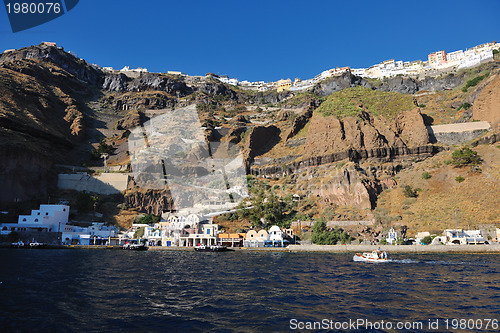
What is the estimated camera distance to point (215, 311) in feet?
54.9

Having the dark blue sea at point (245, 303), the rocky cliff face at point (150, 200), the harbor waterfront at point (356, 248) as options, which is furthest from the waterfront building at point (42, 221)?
the dark blue sea at point (245, 303)

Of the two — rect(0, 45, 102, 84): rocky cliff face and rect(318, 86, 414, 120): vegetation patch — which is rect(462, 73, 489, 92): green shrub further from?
rect(0, 45, 102, 84): rocky cliff face

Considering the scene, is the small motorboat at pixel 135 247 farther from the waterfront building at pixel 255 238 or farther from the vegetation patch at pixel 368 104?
the vegetation patch at pixel 368 104

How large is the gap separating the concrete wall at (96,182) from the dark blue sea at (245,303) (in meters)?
69.8

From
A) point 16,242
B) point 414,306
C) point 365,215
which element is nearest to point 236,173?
point 365,215

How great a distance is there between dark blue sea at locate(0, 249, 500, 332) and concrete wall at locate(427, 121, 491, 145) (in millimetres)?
78188

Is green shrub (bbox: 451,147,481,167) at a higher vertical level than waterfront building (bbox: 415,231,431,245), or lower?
higher

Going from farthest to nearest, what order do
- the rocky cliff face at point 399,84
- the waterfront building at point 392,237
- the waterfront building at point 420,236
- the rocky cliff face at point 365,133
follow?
the rocky cliff face at point 399,84, the rocky cliff face at point 365,133, the waterfront building at point 392,237, the waterfront building at point 420,236

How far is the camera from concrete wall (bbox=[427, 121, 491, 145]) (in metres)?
92.5

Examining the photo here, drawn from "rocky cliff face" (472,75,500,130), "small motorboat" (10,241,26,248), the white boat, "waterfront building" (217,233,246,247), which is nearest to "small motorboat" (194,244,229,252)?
"waterfront building" (217,233,246,247)

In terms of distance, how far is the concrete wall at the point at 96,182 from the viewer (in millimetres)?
93688

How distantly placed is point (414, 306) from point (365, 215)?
189 ft

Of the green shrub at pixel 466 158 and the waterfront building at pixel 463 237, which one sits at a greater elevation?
the green shrub at pixel 466 158

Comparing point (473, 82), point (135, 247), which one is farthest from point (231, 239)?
point (473, 82)
